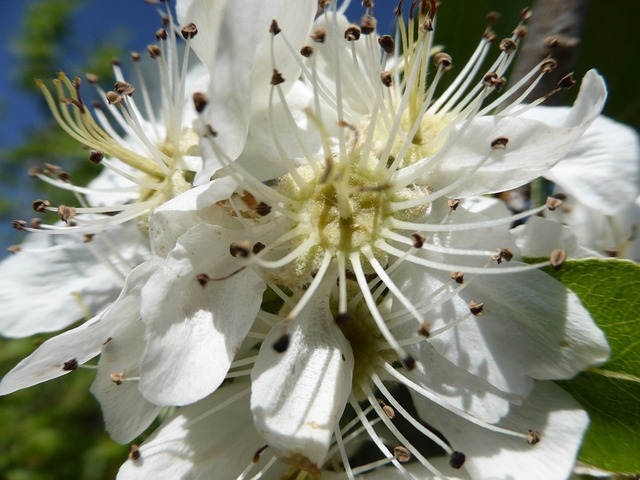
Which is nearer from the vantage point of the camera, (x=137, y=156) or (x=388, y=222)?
(x=388, y=222)

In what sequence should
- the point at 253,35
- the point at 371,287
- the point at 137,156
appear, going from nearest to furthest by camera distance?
the point at 253,35 < the point at 371,287 < the point at 137,156

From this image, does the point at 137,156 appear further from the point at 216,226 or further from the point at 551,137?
the point at 551,137

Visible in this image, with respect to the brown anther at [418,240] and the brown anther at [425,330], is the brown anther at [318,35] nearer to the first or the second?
the brown anther at [418,240]

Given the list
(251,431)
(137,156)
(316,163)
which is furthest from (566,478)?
(137,156)

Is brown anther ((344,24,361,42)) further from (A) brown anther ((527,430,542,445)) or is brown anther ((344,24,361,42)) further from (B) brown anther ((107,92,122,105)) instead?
(A) brown anther ((527,430,542,445))

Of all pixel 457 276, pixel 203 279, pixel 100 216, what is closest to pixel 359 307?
pixel 457 276

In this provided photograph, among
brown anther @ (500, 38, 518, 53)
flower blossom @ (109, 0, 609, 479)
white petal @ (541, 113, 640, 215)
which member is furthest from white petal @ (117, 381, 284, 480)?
brown anther @ (500, 38, 518, 53)
